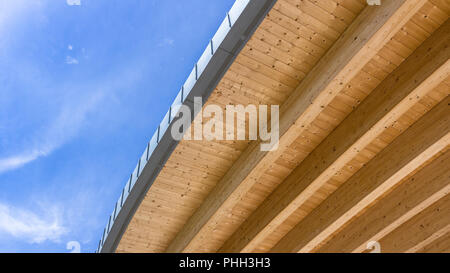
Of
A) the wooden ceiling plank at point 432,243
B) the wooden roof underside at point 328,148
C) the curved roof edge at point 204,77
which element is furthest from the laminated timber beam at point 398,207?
the curved roof edge at point 204,77

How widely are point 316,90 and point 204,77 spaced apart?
1808 mm

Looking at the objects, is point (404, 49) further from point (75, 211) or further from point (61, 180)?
point (61, 180)

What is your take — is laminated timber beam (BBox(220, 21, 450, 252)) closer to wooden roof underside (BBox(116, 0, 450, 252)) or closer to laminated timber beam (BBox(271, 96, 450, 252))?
wooden roof underside (BBox(116, 0, 450, 252))

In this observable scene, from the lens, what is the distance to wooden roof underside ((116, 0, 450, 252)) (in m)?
5.97

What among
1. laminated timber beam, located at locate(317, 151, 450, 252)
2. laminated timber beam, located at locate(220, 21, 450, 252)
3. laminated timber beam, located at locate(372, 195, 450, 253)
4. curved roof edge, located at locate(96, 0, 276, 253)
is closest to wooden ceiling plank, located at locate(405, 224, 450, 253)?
laminated timber beam, located at locate(372, 195, 450, 253)

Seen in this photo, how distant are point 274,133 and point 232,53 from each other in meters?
1.64

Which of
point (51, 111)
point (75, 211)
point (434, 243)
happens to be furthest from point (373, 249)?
point (51, 111)

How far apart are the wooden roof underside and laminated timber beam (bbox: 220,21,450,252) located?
2cm

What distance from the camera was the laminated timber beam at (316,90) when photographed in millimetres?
5473

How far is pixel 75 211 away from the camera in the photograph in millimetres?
93688

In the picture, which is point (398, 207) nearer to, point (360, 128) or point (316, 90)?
point (360, 128)

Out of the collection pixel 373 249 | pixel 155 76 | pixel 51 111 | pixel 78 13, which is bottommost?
pixel 373 249

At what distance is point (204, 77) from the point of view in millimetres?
6781
